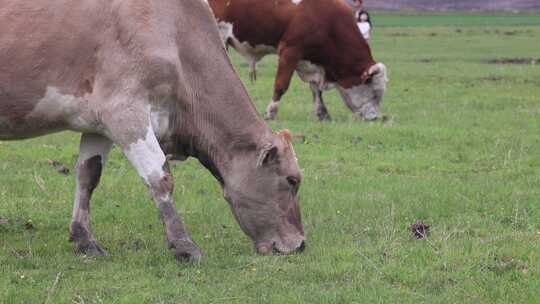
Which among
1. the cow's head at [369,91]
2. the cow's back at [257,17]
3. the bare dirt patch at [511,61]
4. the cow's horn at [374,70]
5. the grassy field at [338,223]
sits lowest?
the bare dirt patch at [511,61]

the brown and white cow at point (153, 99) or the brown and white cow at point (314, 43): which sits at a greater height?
the brown and white cow at point (153, 99)

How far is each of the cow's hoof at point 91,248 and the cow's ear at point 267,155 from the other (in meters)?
1.31

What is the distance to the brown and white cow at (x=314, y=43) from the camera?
15773 mm

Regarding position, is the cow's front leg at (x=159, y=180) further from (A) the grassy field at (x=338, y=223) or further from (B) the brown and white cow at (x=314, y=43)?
(B) the brown and white cow at (x=314, y=43)

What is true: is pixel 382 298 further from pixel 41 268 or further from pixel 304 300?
pixel 41 268

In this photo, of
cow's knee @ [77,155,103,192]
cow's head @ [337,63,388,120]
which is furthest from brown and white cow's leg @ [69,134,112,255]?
cow's head @ [337,63,388,120]

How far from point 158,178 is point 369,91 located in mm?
9349

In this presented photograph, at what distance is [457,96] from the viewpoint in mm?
18516

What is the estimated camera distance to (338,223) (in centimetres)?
845

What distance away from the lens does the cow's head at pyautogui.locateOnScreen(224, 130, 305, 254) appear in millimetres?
7461

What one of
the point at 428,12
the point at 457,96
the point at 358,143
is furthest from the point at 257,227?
the point at 428,12

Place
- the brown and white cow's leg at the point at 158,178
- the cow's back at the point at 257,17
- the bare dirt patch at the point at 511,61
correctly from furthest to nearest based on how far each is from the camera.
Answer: the bare dirt patch at the point at 511,61
the cow's back at the point at 257,17
the brown and white cow's leg at the point at 158,178

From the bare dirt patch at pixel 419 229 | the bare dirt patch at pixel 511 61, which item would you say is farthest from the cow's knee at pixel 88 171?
the bare dirt patch at pixel 511 61

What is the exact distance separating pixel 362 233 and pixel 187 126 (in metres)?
1.66
